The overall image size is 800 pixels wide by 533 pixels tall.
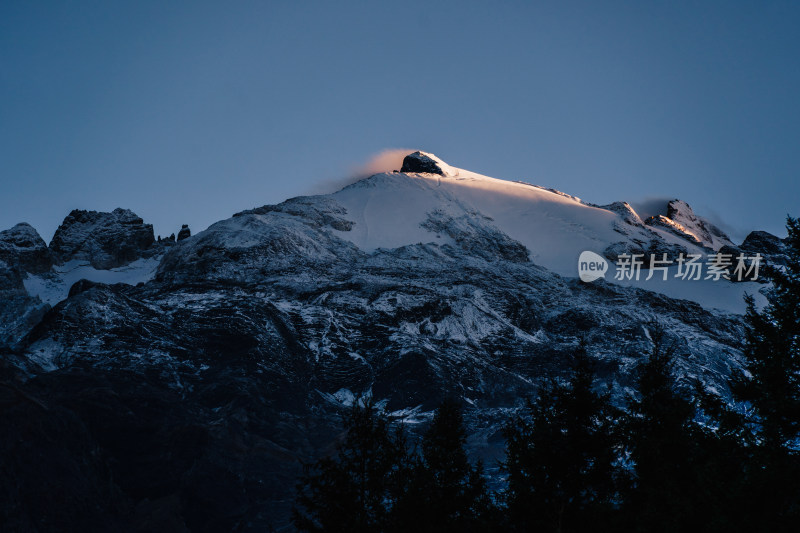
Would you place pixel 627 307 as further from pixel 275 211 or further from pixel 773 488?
pixel 773 488

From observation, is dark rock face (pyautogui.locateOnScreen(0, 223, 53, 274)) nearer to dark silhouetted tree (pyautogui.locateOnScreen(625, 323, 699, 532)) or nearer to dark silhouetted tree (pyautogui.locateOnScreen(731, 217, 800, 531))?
dark silhouetted tree (pyautogui.locateOnScreen(625, 323, 699, 532))

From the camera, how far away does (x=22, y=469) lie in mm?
69438

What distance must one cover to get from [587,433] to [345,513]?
31.4 feet

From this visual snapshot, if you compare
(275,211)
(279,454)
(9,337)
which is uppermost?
(275,211)

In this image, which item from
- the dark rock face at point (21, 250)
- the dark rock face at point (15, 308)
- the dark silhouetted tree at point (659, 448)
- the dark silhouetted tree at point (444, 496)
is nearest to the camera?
the dark silhouetted tree at point (659, 448)

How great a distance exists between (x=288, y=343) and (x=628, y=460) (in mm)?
103334

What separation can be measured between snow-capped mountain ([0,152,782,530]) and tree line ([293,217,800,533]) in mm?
58347

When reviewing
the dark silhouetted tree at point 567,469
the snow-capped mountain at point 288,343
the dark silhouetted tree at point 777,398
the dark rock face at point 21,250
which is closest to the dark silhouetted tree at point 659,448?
the dark silhouetted tree at point 567,469

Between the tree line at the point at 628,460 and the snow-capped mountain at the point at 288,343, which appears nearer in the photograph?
the tree line at the point at 628,460

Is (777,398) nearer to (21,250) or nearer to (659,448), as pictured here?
(659,448)

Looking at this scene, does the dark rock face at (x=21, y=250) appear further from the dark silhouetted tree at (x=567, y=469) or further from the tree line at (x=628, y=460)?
the dark silhouetted tree at (x=567, y=469)

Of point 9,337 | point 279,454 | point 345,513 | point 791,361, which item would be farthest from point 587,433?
point 9,337

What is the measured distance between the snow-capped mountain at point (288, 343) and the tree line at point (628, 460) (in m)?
58.3

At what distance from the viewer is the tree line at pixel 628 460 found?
1925 cm
